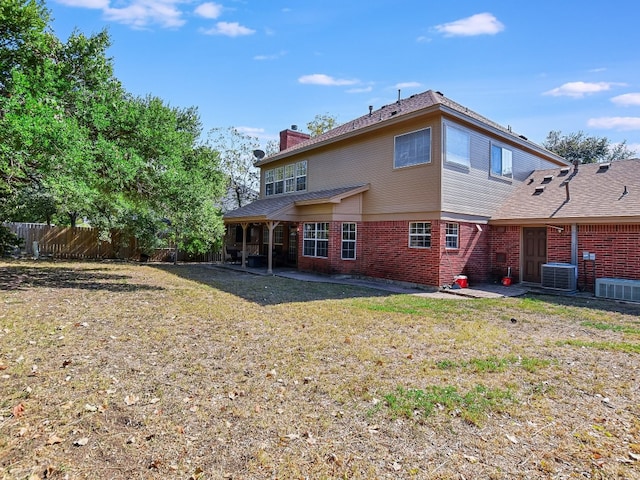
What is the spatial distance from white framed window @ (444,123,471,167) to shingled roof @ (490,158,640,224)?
2.73 metres

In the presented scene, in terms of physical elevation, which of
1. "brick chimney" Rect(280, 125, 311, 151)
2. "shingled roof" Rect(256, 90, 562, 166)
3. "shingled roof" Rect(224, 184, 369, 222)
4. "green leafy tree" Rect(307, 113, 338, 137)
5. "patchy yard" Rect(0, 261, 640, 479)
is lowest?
"patchy yard" Rect(0, 261, 640, 479)

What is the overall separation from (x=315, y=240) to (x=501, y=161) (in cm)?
808

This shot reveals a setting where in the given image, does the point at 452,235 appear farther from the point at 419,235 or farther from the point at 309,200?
the point at 309,200

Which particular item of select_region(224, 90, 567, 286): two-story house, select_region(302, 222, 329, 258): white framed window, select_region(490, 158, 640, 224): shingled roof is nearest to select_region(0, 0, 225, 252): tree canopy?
select_region(224, 90, 567, 286): two-story house

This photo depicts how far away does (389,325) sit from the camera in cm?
695

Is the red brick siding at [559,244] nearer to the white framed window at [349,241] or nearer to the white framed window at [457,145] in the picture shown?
the white framed window at [457,145]

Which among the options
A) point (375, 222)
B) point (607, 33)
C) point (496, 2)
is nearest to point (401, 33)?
point (496, 2)

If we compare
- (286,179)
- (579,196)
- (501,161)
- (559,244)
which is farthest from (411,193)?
(286,179)

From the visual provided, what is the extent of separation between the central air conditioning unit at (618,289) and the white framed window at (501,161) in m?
5.46

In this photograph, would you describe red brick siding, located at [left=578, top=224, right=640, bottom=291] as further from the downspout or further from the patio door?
the patio door

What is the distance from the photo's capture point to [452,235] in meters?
12.5

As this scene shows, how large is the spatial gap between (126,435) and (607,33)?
13.5 meters

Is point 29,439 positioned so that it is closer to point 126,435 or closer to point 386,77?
point 126,435

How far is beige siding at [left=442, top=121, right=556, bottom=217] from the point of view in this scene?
39.9ft
